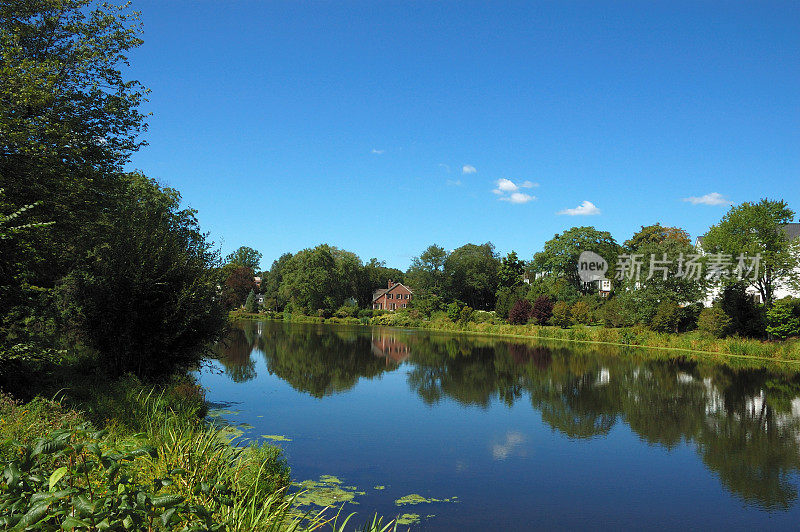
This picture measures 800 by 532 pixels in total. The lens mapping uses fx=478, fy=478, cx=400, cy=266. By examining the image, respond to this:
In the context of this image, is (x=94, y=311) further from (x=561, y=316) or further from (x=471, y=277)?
(x=471, y=277)

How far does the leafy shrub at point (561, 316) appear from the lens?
53688 mm

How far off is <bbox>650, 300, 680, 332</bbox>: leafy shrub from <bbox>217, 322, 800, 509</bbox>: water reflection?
23.9 ft

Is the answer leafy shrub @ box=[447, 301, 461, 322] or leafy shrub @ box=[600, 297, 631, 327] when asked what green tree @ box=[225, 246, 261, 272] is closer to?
leafy shrub @ box=[447, 301, 461, 322]

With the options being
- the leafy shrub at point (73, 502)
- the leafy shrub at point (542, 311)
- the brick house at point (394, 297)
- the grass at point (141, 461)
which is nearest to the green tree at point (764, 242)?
the leafy shrub at point (542, 311)

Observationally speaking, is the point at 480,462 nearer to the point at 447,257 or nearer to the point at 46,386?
the point at 46,386

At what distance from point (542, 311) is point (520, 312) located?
3.13 meters

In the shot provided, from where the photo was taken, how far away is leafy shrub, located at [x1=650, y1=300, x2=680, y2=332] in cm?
4231

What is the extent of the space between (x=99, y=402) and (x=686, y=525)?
452 inches

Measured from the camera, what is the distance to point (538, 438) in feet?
45.4

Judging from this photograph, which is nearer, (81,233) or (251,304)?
(81,233)

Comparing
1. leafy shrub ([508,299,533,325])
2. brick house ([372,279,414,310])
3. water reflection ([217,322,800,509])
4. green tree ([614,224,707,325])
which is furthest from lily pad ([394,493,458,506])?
brick house ([372,279,414,310])

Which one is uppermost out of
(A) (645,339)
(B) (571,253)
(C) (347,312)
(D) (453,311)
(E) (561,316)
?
(B) (571,253)

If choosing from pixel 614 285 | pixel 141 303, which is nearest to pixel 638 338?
pixel 614 285

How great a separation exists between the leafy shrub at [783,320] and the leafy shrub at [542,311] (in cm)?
2253
